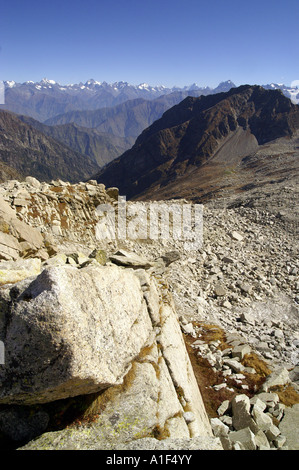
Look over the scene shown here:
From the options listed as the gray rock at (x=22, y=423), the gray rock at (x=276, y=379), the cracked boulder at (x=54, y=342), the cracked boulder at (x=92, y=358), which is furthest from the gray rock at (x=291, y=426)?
the gray rock at (x=22, y=423)

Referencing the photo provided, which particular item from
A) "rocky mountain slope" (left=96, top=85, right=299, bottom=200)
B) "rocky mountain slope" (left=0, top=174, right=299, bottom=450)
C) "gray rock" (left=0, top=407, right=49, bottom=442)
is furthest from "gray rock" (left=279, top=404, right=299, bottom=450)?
"rocky mountain slope" (left=96, top=85, right=299, bottom=200)

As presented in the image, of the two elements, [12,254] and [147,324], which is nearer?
[147,324]

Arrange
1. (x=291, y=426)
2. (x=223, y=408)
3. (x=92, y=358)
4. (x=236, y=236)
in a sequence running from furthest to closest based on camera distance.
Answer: (x=236, y=236), (x=223, y=408), (x=291, y=426), (x=92, y=358)

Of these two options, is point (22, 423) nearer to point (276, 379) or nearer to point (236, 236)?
point (276, 379)

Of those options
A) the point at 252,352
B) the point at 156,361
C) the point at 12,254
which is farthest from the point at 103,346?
the point at 252,352

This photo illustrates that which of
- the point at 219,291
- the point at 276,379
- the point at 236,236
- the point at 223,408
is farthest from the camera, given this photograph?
the point at 236,236

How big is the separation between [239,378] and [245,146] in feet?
589

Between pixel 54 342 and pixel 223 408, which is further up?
pixel 54 342

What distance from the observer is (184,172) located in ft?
581

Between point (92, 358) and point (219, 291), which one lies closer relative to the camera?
point (92, 358)

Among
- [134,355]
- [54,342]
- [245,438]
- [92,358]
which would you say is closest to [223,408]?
[245,438]

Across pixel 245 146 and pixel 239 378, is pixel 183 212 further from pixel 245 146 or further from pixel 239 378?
pixel 245 146

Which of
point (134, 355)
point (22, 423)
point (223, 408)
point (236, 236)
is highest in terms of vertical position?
point (134, 355)

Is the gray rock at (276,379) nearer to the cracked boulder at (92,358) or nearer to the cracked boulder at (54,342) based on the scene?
the cracked boulder at (92,358)
